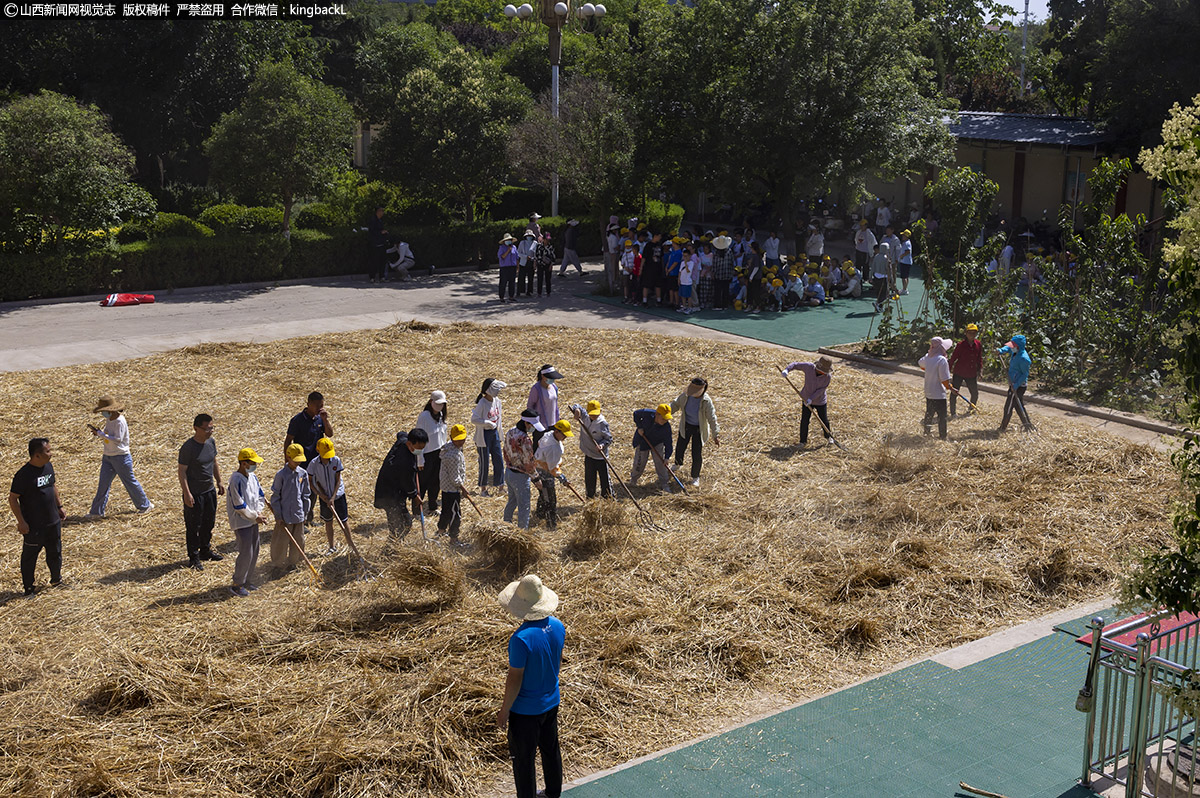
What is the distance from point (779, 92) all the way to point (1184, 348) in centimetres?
2061

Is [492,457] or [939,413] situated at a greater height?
[939,413]

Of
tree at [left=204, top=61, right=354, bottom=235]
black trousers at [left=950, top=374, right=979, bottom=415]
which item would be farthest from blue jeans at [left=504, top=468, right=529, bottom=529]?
tree at [left=204, top=61, right=354, bottom=235]

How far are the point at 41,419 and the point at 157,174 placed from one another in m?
24.1

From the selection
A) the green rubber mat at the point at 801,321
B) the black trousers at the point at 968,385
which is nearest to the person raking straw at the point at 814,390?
the black trousers at the point at 968,385

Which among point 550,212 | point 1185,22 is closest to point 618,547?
point 1185,22

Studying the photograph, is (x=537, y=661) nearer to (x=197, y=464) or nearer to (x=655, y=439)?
(x=197, y=464)

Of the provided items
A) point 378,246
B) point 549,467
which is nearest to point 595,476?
point 549,467

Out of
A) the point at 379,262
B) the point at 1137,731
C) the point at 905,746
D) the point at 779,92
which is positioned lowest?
the point at 905,746

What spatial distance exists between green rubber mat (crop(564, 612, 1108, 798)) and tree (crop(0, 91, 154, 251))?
795 inches

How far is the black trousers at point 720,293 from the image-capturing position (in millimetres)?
25031

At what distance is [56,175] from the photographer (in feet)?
74.5

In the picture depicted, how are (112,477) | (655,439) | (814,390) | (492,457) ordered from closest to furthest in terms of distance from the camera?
(112,477)
(655,439)
(492,457)
(814,390)

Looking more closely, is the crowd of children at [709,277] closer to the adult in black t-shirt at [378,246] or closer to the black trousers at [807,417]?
the adult in black t-shirt at [378,246]

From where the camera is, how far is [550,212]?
34562 mm
